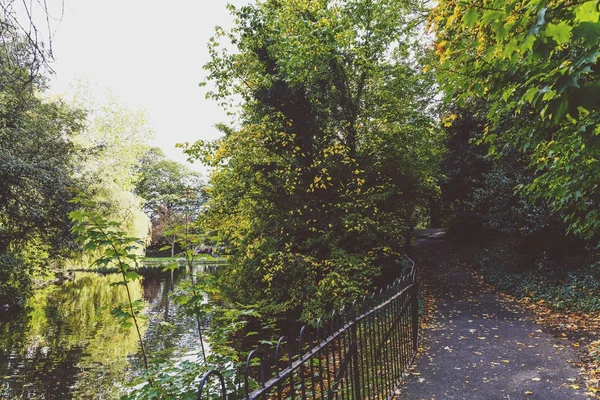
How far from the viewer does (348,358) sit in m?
3.58

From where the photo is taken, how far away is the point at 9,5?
7.61 ft

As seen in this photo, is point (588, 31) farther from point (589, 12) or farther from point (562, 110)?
point (562, 110)

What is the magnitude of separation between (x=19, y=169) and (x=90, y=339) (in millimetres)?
6183

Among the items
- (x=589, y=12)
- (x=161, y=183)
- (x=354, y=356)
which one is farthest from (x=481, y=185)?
(x=161, y=183)

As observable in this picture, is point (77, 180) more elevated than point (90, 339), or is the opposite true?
point (77, 180)

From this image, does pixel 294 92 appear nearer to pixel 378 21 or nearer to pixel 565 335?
pixel 378 21

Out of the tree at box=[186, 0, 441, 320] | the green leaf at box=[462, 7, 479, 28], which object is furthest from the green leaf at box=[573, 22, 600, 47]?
the tree at box=[186, 0, 441, 320]

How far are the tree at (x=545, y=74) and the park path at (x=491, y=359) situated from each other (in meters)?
2.24

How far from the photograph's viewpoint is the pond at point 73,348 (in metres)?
8.52

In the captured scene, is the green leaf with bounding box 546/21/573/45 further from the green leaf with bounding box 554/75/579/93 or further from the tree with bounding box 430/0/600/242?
the green leaf with bounding box 554/75/579/93

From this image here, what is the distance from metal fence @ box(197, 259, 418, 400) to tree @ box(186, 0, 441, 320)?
143 inches

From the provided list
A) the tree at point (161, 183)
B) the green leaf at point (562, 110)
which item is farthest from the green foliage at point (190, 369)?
the tree at point (161, 183)

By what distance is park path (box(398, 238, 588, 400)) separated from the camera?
15.8ft

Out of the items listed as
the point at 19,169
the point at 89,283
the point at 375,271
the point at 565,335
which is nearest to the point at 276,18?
the point at 375,271
